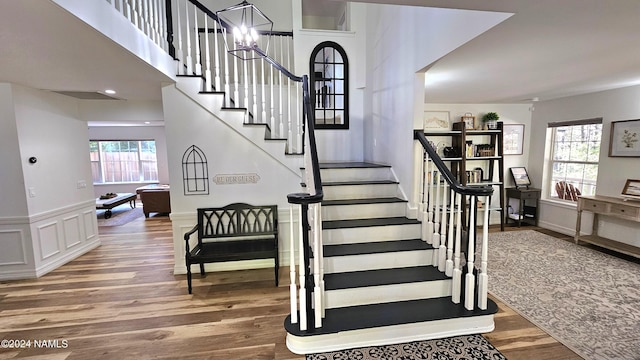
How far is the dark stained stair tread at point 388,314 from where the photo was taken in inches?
83.1

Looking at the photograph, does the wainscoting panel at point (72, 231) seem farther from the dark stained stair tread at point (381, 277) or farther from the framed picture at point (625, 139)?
the framed picture at point (625, 139)

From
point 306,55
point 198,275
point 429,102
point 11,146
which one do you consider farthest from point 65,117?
point 429,102

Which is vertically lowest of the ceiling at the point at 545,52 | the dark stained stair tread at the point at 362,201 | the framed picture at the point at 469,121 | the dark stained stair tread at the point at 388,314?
the dark stained stair tread at the point at 388,314

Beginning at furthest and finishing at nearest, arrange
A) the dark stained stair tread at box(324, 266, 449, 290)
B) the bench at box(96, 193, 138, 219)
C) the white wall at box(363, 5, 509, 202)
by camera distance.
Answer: the bench at box(96, 193, 138, 219), the dark stained stair tread at box(324, 266, 449, 290), the white wall at box(363, 5, 509, 202)

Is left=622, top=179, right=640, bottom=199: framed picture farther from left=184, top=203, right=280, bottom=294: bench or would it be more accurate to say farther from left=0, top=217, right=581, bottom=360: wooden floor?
left=184, top=203, right=280, bottom=294: bench

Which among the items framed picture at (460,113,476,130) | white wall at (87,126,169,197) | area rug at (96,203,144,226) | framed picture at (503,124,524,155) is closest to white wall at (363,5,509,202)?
framed picture at (460,113,476,130)

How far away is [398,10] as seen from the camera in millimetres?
3186

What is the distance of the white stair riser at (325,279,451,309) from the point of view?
232cm

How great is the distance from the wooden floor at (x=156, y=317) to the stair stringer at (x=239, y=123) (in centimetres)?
145

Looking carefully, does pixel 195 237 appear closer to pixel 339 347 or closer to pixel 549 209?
pixel 339 347

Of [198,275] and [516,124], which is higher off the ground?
[516,124]

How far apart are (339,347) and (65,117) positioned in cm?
491

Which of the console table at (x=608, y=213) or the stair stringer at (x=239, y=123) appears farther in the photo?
the console table at (x=608, y=213)

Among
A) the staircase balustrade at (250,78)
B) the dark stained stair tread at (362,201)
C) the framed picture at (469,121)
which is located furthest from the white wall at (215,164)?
the framed picture at (469,121)
